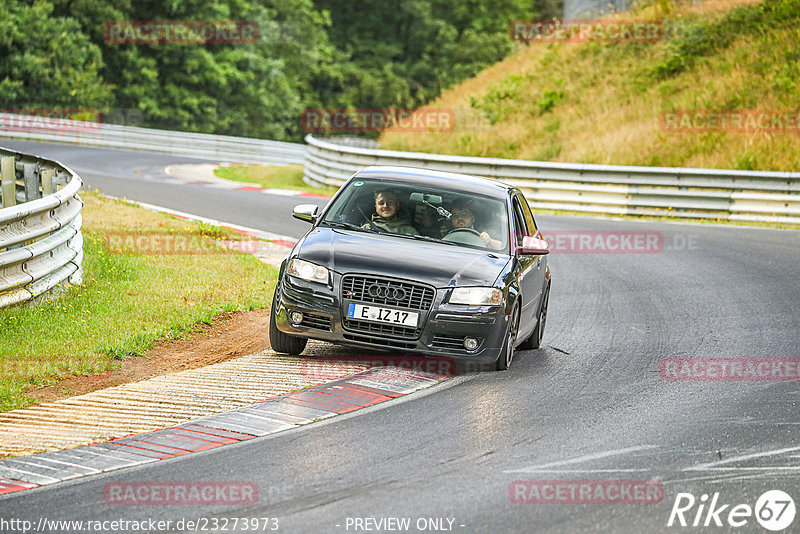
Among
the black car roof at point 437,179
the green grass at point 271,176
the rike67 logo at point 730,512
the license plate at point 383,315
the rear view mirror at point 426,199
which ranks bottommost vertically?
the green grass at point 271,176

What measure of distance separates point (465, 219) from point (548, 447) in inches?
137

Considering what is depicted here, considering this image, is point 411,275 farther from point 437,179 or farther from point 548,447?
point 548,447

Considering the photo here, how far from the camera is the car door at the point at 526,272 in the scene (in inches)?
392

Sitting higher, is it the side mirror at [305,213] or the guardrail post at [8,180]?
the side mirror at [305,213]

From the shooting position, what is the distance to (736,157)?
27969mm

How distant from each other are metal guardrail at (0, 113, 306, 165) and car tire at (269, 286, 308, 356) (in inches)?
1274

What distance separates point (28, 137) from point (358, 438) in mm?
37131

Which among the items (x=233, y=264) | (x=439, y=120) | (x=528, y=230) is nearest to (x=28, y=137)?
(x=439, y=120)

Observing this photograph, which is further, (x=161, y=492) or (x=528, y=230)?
(x=528, y=230)

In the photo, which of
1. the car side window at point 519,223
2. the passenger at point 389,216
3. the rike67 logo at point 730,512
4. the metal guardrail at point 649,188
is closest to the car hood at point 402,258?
the passenger at point 389,216

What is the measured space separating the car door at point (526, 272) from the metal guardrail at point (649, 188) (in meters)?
14.5

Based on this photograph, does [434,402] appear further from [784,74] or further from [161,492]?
[784,74]

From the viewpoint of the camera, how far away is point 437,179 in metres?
10.5

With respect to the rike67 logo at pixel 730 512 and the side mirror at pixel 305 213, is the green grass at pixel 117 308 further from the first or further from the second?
the rike67 logo at pixel 730 512
